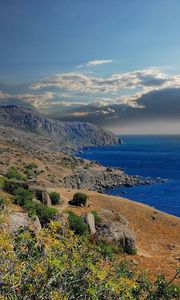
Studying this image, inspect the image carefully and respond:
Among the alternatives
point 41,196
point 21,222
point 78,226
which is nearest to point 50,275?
point 21,222

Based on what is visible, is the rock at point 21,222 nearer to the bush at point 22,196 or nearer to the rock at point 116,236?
the rock at point 116,236

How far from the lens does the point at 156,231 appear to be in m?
48.2

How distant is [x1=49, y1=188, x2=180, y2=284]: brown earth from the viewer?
34.2 meters

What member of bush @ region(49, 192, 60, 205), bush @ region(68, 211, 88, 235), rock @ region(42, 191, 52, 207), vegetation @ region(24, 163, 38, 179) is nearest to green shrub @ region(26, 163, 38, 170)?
vegetation @ region(24, 163, 38, 179)

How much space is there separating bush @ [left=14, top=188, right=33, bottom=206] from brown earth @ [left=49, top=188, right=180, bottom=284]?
5.22 meters

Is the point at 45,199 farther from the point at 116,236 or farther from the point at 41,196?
the point at 116,236

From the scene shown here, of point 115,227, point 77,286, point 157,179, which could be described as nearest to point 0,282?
point 77,286

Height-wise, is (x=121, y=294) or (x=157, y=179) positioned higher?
(x=121, y=294)

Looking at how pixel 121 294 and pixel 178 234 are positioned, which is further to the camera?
pixel 178 234

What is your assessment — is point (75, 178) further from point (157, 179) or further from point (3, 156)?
point (157, 179)

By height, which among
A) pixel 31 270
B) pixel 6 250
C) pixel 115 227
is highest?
pixel 6 250

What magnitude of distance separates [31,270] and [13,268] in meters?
0.87

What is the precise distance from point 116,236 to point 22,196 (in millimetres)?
13034

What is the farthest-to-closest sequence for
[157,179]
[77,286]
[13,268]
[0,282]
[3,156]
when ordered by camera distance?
[157,179], [3,156], [77,286], [13,268], [0,282]
